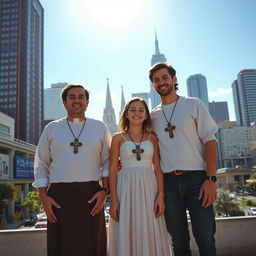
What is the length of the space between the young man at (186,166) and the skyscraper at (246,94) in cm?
13250

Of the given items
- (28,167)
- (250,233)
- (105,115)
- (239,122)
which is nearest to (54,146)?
(250,233)

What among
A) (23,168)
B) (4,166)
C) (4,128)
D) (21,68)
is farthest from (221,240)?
(21,68)

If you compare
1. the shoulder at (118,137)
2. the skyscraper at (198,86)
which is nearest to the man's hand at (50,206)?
the shoulder at (118,137)

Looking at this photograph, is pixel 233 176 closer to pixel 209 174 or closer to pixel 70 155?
pixel 209 174

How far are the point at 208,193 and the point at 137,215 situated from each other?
29.9 inches

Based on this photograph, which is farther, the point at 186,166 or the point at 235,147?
the point at 235,147

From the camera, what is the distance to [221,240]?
13.7ft

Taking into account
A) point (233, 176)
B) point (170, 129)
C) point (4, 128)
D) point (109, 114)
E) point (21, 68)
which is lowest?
point (233, 176)

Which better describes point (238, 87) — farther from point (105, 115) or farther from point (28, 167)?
point (28, 167)

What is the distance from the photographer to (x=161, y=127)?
10.4 ft

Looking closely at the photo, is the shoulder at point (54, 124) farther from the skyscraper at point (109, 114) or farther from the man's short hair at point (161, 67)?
the skyscraper at point (109, 114)

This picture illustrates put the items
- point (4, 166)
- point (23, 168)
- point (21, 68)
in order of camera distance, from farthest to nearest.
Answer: point (21, 68) → point (23, 168) → point (4, 166)

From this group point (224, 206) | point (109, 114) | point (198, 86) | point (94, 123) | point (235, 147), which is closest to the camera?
point (94, 123)

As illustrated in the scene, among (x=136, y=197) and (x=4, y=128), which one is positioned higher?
(x=4, y=128)
